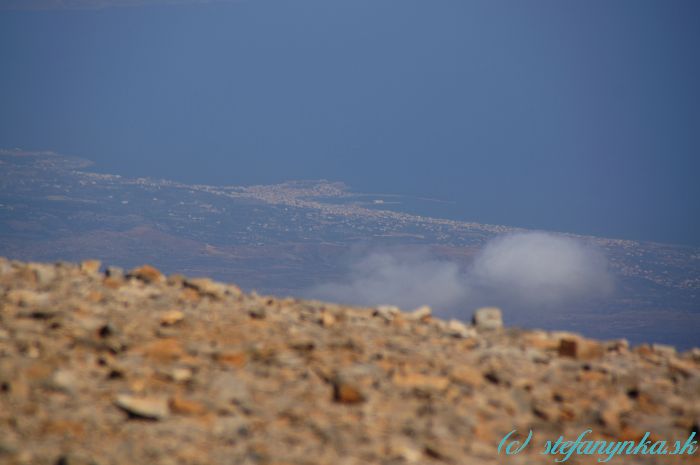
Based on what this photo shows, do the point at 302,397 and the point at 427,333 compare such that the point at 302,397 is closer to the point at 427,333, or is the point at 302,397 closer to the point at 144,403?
the point at 144,403

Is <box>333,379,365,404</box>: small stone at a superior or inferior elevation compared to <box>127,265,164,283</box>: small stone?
inferior

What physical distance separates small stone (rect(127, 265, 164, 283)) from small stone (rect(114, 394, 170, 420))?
512cm

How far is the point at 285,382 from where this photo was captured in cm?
977

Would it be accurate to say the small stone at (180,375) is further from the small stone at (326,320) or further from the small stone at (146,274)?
the small stone at (146,274)

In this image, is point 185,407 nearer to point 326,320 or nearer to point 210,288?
point 326,320

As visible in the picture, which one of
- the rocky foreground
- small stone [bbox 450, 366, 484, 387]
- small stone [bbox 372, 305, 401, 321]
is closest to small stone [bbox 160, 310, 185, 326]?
the rocky foreground

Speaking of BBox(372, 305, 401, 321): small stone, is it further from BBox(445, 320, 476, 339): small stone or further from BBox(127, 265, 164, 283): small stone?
BBox(127, 265, 164, 283): small stone

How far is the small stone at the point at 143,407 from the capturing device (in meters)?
8.58

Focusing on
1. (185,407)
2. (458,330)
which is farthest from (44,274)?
(458,330)

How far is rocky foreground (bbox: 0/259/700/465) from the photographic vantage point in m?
8.34

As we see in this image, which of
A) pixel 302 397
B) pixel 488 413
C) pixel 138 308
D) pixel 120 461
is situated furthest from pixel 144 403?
pixel 488 413

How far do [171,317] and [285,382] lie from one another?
247 cm

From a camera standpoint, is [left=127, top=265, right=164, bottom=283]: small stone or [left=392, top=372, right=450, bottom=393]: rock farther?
[left=127, top=265, right=164, bottom=283]: small stone

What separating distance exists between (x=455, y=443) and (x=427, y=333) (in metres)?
3.83
